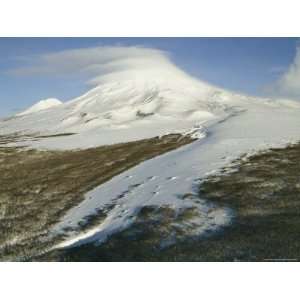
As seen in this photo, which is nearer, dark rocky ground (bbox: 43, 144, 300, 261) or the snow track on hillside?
dark rocky ground (bbox: 43, 144, 300, 261)

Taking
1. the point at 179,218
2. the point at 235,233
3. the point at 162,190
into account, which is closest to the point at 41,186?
the point at 162,190

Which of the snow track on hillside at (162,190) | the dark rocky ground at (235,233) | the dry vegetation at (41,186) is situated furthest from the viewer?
the dry vegetation at (41,186)

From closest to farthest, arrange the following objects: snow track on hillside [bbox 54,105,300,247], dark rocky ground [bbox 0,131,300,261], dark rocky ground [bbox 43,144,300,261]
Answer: dark rocky ground [bbox 43,144,300,261], dark rocky ground [bbox 0,131,300,261], snow track on hillside [bbox 54,105,300,247]

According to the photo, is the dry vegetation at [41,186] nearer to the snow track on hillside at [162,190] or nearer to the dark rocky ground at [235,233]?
the snow track on hillside at [162,190]

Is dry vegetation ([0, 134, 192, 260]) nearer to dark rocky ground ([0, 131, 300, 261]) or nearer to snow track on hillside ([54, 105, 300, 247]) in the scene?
dark rocky ground ([0, 131, 300, 261])

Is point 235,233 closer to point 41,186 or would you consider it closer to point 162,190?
point 162,190

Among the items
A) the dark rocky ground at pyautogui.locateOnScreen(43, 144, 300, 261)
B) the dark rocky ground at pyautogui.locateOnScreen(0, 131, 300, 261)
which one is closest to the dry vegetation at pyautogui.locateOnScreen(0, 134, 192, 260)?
the dark rocky ground at pyautogui.locateOnScreen(0, 131, 300, 261)

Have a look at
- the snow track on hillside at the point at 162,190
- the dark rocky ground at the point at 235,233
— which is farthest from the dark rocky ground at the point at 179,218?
the snow track on hillside at the point at 162,190

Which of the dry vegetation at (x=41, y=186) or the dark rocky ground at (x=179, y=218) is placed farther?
the dry vegetation at (x=41, y=186)

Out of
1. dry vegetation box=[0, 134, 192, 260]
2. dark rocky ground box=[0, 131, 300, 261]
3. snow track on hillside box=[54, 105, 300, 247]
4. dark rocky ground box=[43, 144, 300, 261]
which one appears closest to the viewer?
dark rocky ground box=[43, 144, 300, 261]
